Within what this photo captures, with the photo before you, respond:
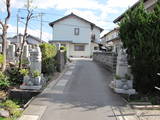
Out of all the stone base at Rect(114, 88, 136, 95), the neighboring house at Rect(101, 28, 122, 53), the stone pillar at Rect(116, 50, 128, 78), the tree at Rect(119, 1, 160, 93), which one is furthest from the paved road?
the neighboring house at Rect(101, 28, 122, 53)

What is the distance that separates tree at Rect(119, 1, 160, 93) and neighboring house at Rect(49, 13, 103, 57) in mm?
31853

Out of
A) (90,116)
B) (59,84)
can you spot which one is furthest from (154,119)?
(59,84)

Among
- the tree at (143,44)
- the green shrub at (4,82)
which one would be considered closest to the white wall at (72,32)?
the green shrub at (4,82)

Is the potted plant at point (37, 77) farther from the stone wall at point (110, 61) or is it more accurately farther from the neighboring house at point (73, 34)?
the neighboring house at point (73, 34)

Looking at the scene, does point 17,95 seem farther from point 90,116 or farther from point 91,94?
point 90,116

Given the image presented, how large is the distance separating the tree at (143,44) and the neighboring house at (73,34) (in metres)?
31.9

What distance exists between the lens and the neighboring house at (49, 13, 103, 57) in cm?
4250

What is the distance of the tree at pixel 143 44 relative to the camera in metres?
9.60

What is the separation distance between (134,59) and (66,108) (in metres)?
3.94

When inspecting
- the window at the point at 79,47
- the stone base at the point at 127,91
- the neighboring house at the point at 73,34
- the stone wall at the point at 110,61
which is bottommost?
the stone base at the point at 127,91

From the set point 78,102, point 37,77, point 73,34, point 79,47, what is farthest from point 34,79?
point 79,47

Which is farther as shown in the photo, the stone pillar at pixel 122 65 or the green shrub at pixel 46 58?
the green shrub at pixel 46 58

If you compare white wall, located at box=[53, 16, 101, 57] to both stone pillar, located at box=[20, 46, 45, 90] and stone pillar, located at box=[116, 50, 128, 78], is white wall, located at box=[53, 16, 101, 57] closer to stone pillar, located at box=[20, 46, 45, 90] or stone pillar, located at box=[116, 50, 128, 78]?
stone pillar, located at box=[20, 46, 45, 90]

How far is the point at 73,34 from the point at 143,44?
3391 cm
